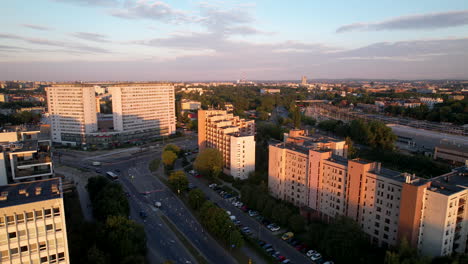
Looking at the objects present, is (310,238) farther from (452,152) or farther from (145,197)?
(452,152)

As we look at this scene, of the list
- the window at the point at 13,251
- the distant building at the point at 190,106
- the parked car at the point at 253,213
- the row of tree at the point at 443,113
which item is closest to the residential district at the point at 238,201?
the window at the point at 13,251

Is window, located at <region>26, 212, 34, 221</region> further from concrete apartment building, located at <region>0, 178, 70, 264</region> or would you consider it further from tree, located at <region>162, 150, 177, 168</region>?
tree, located at <region>162, 150, 177, 168</region>

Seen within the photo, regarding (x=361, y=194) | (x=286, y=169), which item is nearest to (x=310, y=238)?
(x=361, y=194)

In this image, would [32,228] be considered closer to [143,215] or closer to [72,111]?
[143,215]

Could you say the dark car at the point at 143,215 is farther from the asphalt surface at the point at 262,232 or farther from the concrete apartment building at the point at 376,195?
the concrete apartment building at the point at 376,195

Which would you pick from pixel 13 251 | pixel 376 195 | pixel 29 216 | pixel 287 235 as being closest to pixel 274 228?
pixel 287 235

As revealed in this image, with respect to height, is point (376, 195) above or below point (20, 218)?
below
